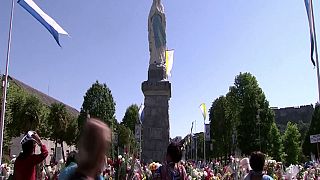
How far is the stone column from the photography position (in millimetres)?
29922

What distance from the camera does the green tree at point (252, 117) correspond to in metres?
53.0

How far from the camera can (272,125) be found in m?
55.6

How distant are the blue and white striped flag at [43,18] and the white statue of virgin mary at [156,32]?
18754mm

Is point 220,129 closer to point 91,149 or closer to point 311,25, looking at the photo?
point 311,25

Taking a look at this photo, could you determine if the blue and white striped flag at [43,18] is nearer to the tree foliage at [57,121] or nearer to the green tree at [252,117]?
the green tree at [252,117]

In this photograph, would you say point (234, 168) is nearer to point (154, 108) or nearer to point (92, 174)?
point (92, 174)

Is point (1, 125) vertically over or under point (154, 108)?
under

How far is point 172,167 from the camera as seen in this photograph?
6062 millimetres

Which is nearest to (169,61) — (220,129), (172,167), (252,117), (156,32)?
(156,32)

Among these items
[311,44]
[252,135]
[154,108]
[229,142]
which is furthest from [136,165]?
[229,142]

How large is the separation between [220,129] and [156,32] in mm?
36968

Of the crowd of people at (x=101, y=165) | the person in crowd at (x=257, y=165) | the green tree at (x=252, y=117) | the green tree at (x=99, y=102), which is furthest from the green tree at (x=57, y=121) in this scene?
the person in crowd at (x=257, y=165)

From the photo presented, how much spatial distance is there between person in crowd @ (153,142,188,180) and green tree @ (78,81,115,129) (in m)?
63.1

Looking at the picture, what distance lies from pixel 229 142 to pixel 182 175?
5977 centimetres
